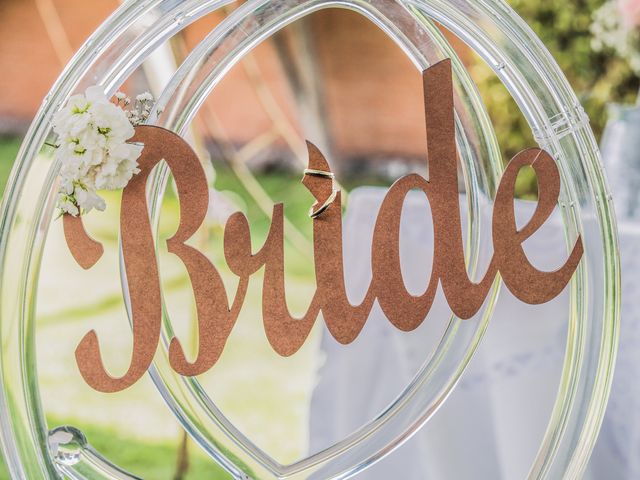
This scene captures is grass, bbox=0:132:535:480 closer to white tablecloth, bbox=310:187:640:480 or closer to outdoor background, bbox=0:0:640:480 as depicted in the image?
outdoor background, bbox=0:0:640:480

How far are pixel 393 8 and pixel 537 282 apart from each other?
11.7 inches

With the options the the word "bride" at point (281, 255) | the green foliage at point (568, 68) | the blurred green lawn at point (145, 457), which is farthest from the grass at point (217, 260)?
the the word "bride" at point (281, 255)

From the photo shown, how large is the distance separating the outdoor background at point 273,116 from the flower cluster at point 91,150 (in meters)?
1.86

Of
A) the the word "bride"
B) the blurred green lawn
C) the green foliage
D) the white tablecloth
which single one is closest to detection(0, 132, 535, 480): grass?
the blurred green lawn

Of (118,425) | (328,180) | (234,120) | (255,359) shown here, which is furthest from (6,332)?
(234,120)

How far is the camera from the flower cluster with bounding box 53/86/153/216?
0.69 metres

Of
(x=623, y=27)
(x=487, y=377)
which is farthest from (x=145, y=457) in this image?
(x=623, y=27)

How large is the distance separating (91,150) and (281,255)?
19 centimetres

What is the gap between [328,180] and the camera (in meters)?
0.72

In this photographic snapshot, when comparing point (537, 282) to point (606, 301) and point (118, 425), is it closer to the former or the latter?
point (606, 301)

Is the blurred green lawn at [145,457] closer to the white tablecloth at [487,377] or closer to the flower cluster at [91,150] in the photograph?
the white tablecloth at [487,377]

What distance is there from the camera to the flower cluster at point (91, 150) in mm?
693

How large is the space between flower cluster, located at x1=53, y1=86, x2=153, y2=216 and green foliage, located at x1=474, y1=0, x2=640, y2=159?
2371mm

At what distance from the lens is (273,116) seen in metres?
3.53
